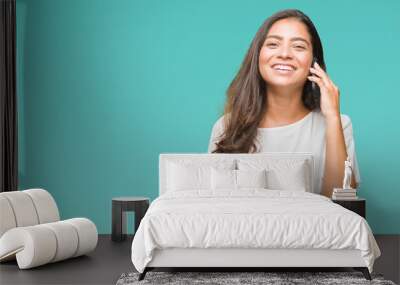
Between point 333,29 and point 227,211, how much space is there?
10.2ft

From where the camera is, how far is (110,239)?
6902mm

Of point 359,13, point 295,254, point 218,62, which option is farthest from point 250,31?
point 295,254

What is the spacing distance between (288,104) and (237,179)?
1.25 metres

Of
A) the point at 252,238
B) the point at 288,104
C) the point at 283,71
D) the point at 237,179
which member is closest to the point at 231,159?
the point at 237,179

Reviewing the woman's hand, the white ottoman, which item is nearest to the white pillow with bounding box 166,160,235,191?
the white ottoman

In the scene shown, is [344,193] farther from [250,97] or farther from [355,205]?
[250,97]

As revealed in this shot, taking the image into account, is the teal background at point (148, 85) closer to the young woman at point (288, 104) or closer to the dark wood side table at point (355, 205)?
the young woman at point (288, 104)

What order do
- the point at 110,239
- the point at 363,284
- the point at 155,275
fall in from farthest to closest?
1. the point at 110,239
2. the point at 155,275
3. the point at 363,284

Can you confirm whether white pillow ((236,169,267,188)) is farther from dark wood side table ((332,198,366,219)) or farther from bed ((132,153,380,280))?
bed ((132,153,380,280))

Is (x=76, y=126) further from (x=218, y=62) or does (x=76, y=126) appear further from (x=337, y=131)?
(x=337, y=131)

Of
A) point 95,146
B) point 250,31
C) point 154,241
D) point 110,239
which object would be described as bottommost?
point 110,239

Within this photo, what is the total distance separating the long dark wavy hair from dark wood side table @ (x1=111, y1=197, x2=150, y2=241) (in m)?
1.02

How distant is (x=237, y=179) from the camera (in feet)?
20.6

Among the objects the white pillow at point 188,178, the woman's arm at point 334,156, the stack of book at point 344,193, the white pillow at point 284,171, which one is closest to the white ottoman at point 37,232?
the white pillow at point 188,178
